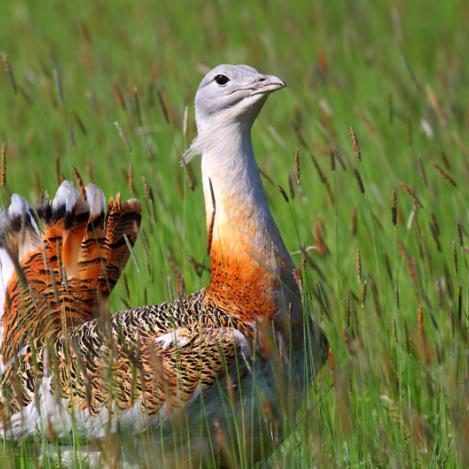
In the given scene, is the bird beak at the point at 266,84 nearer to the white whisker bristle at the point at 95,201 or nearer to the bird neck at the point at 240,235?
the bird neck at the point at 240,235

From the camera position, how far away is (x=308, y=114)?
5.76 m

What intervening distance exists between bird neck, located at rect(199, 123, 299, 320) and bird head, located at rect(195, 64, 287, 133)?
0.12 ft

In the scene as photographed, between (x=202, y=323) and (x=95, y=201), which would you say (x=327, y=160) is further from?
(x=202, y=323)

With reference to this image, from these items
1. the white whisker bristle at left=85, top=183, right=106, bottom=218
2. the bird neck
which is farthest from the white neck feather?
the white whisker bristle at left=85, top=183, right=106, bottom=218

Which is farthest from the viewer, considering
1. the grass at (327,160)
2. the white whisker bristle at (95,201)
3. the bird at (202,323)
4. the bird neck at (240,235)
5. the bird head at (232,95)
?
the white whisker bristle at (95,201)

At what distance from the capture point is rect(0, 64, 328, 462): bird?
113 inches

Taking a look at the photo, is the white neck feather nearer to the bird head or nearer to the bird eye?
the bird head

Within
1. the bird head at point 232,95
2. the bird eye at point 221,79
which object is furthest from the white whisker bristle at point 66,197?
the bird eye at point 221,79

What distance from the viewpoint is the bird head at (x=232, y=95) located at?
312cm

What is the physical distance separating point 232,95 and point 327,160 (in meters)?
2.10

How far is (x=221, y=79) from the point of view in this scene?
10.6ft

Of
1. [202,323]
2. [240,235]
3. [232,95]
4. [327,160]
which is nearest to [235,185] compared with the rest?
[240,235]

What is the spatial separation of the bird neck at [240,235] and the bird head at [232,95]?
0.04m

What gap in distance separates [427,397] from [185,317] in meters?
0.75
